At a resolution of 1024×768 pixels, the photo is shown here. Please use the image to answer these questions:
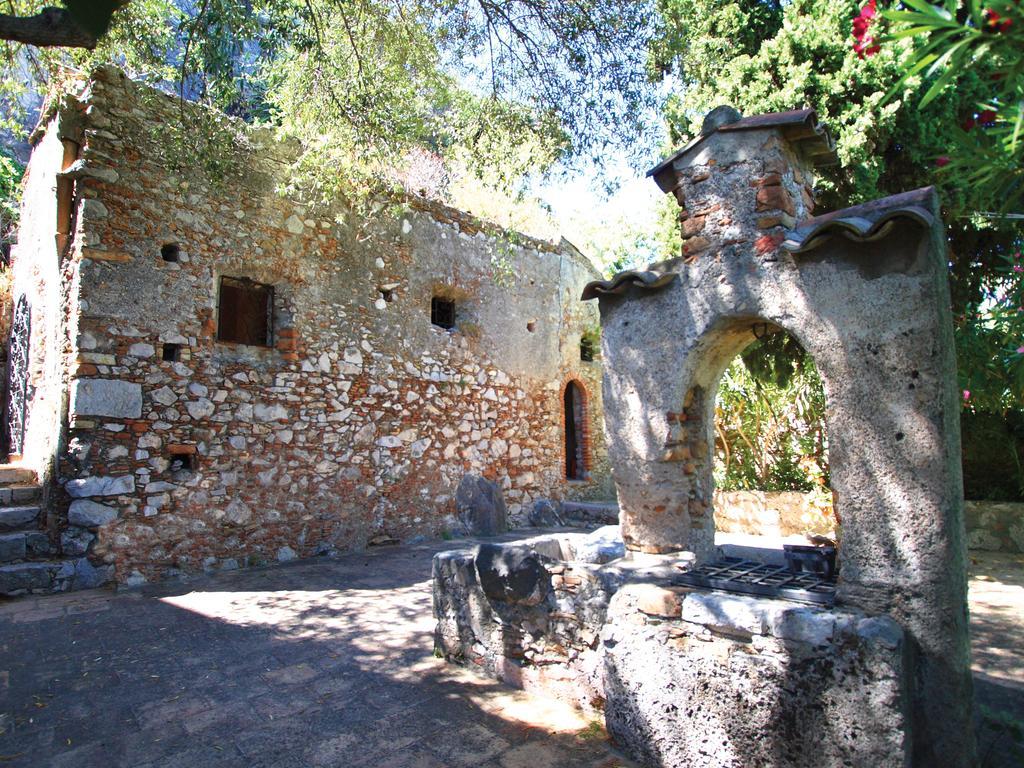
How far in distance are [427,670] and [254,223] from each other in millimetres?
5208

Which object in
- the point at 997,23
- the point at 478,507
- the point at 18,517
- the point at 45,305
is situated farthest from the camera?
the point at 478,507

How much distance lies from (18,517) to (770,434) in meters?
8.93

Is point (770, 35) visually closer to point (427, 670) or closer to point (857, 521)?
point (857, 521)

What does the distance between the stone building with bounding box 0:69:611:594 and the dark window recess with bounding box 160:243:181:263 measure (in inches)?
0.6

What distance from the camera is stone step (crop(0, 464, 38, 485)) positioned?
599 centimetres

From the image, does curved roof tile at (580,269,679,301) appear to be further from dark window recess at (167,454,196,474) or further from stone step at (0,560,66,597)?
stone step at (0,560,66,597)

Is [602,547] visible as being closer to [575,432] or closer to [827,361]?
[827,361]

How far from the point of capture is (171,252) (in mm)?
6023

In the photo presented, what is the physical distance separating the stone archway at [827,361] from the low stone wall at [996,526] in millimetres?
5525

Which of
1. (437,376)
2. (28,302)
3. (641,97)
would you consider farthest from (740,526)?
(28,302)

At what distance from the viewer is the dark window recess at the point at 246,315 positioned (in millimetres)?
6820

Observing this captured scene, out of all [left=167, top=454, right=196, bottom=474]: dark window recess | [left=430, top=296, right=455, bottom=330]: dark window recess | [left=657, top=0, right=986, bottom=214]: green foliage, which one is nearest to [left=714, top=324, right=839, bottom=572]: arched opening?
[left=657, top=0, right=986, bottom=214]: green foliage

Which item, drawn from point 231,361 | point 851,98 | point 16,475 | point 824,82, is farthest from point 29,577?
point 851,98

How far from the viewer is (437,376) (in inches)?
327
